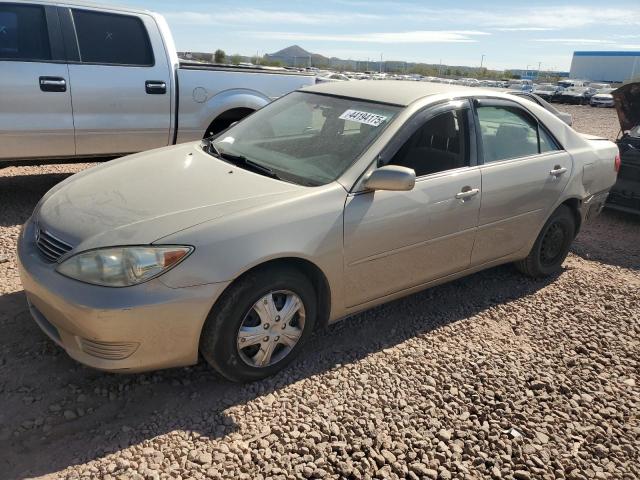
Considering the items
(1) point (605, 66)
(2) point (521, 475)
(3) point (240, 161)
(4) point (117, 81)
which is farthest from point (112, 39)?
(1) point (605, 66)

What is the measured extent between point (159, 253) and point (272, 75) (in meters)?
4.66

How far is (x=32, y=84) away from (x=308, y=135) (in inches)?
127

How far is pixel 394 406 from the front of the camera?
2.97 meters

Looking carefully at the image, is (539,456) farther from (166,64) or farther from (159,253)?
(166,64)

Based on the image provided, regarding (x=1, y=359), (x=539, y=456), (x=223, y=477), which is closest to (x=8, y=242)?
(x=1, y=359)

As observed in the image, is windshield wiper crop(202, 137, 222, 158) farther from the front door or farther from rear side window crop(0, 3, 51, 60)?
rear side window crop(0, 3, 51, 60)

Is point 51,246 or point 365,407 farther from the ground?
point 51,246

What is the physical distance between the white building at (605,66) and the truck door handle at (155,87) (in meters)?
98.0

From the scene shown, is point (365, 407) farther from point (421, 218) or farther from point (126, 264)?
point (126, 264)

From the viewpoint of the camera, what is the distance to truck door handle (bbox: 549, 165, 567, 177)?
439cm

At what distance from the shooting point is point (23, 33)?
5344 mm

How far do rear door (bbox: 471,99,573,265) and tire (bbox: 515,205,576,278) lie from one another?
0.65ft

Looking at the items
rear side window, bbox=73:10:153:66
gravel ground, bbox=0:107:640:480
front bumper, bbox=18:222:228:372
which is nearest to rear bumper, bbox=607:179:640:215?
gravel ground, bbox=0:107:640:480

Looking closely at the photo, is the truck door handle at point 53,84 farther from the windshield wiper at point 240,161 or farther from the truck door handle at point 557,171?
the truck door handle at point 557,171
